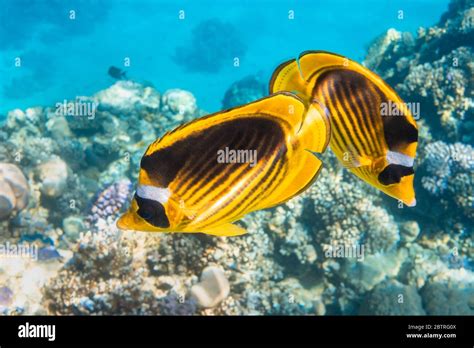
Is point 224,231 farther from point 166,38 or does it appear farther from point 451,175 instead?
point 166,38

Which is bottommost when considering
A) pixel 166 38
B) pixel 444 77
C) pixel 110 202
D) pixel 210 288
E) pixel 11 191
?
pixel 210 288

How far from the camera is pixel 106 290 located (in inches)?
151

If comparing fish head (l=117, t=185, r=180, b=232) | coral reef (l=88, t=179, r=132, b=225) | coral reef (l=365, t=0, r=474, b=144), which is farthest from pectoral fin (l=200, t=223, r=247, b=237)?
coral reef (l=365, t=0, r=474, b=144)

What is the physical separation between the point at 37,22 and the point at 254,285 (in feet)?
110

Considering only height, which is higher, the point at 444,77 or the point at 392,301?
the point at 444,77

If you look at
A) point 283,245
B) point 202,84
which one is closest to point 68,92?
point 202,84

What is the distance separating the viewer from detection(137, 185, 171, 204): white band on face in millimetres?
1127

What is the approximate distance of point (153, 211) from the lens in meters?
1.13

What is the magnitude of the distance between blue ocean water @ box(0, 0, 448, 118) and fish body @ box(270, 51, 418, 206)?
1896 centimetres

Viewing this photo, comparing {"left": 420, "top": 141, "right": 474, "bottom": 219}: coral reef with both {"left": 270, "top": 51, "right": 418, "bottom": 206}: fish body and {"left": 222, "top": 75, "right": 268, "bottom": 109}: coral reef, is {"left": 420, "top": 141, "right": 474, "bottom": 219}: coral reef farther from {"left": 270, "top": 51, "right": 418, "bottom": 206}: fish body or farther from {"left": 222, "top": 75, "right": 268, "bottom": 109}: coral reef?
{"left": 222, "top": 75, "right": 268, "bottom": 109}: coral reef

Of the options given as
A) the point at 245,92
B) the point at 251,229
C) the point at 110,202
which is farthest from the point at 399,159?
the point at 245,92

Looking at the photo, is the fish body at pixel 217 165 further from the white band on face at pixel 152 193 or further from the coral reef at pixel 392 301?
the coral reef at pixel 392 301

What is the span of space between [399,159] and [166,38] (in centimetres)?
4535
